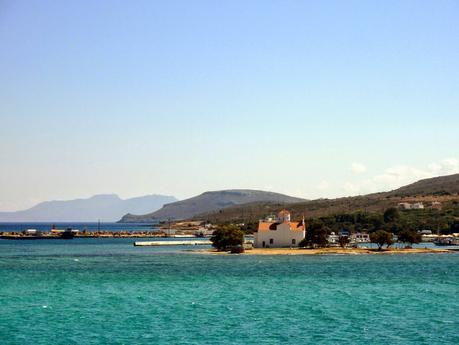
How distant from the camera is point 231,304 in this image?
5791cm

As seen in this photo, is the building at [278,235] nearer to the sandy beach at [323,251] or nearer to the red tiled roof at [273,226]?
the red tiled roof at [273,226]

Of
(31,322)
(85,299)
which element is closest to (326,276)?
(85,299)

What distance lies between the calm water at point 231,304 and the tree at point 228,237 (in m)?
35.9

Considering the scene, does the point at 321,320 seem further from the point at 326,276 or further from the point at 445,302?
the point at 326,276

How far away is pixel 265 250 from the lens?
136 metres

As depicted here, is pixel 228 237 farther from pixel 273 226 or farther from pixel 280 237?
pixel 280 237

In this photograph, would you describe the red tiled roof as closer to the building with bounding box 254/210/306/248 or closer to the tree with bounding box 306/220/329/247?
the building with bounding box 254/210/306/248

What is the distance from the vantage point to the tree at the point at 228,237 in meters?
137

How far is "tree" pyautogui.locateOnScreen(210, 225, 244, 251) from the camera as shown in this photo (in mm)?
137375

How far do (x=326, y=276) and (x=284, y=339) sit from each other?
42417 millimetres

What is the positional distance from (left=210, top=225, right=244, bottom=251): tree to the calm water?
35.9 metres

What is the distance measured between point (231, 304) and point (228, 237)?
81.0 metres

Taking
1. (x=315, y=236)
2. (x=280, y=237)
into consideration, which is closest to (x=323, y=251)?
(x=315, y=236)

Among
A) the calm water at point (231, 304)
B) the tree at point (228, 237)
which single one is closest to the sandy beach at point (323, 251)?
the tree at point (228, 237)
